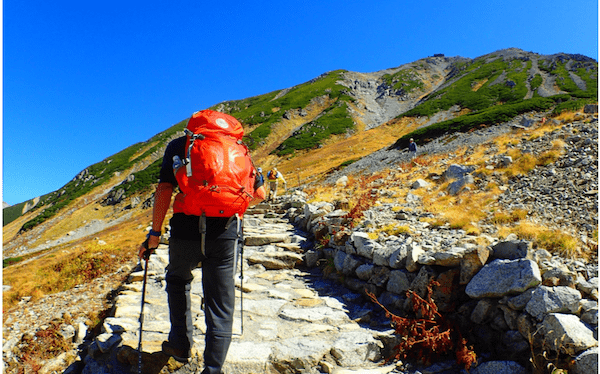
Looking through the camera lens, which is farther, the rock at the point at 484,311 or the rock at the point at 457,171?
the rock at the point at 457,171

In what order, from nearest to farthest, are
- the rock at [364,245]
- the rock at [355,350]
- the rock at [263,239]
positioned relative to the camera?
the rock at [355,350] → the rock at [364,245] → the rock at [263,239]

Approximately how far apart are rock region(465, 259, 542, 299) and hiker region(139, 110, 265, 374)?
3043mm

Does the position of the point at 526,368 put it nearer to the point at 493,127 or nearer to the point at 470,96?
the point at 493,127

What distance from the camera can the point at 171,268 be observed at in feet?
10.1

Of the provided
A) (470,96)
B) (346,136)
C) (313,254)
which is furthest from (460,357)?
(470,96)

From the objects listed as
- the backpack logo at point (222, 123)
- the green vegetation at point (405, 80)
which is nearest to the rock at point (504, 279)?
the backpack logo at point (222, 123)

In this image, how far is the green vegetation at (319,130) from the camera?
5644 centimetres

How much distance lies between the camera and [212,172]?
2.82 meters

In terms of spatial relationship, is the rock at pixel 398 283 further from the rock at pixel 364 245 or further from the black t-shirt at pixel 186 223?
the black t-shirt at pixel 186 223

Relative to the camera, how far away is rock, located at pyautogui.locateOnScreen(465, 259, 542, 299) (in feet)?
12.4

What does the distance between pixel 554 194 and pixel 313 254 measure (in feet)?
17.3

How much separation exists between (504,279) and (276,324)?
2.98 m

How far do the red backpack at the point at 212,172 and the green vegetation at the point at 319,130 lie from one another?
51.2m

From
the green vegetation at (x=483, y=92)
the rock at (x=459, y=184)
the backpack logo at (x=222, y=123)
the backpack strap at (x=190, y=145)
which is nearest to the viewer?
the backpack strap at (x=190, y=145)
